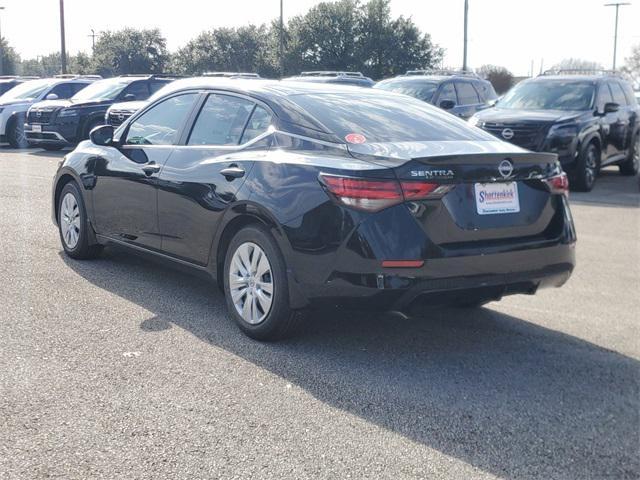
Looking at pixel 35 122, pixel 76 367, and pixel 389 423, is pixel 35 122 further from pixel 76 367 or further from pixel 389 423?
pixel 389 423

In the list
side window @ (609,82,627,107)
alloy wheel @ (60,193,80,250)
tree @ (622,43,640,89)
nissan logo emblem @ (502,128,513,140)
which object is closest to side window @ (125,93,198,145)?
alloy wheel @ (60,193,80,250)

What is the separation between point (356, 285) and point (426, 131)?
1.37m

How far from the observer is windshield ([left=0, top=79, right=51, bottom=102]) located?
21.9 meters

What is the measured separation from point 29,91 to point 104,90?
3487 millimetres

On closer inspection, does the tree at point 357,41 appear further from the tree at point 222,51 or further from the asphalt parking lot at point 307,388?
the asphalt parking lot at point 307,388

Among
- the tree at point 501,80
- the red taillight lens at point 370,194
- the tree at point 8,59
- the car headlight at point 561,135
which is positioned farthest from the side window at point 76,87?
the tree at point 8,59

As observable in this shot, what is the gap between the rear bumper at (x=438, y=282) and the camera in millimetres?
4535

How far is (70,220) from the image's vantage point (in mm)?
7344

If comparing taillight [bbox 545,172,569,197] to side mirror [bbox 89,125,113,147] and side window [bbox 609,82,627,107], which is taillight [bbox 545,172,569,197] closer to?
side mirror [bbox 89,125,113,147]

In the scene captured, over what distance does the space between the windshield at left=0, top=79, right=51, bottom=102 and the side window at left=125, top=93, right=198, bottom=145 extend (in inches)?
647

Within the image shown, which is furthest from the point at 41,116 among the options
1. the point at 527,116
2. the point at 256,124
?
the point at 256,124

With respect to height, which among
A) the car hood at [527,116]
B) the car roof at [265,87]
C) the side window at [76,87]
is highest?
the side window at [76,87]

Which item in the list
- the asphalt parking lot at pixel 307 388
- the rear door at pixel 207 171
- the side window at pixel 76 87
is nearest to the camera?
the asphalt parking lot at pixel 307 388

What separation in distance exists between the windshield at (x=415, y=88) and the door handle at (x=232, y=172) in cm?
1179
